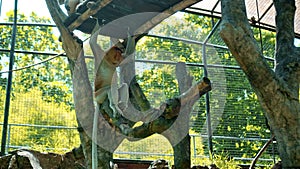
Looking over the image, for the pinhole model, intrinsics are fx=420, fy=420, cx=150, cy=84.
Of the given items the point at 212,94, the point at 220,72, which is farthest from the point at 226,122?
the point at 220,72

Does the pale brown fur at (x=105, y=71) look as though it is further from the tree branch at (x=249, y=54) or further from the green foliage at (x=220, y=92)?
the green foliage at (x=220, y=92)

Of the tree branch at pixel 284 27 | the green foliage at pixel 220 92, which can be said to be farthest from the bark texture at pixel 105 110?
the green foliage at pixel 220 92

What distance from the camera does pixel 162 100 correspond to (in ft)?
21.7

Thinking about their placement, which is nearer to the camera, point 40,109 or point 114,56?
point 114,56

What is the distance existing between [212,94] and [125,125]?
463cm

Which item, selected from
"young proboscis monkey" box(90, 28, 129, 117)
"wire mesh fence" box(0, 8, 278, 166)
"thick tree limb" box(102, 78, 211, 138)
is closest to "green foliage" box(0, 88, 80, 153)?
"wire mesh fence" box(0, 8, 278, 166)

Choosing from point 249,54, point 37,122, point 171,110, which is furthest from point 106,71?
point 37,122

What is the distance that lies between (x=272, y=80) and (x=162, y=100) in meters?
4.47

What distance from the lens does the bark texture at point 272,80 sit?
212cm

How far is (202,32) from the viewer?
1264 cm

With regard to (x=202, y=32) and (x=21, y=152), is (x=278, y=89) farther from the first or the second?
(x=202, y=32)

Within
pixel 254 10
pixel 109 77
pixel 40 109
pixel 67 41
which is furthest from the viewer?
pixel 40 109

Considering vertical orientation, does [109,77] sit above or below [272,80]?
above

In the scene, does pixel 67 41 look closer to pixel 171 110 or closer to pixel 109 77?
pixel 109 77
